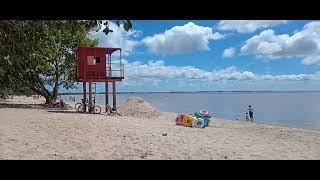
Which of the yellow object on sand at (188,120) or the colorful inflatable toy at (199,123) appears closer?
the colorful inflatable toy at (199,123)

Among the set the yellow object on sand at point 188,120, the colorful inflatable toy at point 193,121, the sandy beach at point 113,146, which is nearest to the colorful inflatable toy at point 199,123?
the colorful inflatable toy at point 193,121

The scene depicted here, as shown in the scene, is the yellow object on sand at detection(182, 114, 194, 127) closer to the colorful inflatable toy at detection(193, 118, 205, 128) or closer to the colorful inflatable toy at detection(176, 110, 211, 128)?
the colorful inflatable toy at detection(176, 110, 211, 128)

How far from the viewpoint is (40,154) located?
988cm

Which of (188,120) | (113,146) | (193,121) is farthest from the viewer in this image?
(188,120)

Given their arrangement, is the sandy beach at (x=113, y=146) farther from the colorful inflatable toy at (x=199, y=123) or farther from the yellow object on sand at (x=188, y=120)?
the yellow object on sand at (x=188, y=120)

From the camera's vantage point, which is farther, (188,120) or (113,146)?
(188,120)

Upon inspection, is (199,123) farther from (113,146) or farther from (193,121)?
(113,146)

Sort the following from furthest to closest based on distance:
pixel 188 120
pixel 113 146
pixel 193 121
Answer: pixel 188 120 → pixel 193 121 → pixel 113 146

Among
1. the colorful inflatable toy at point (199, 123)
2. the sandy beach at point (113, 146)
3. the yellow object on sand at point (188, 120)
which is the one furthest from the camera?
the yellow object on sand at point (188, 120)

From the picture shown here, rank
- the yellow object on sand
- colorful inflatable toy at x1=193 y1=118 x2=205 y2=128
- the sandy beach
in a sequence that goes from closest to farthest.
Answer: the sandy beach < colorful inflatable toy at x1=193 y1=118 x2=205 y2=128 < the yellow object on sand

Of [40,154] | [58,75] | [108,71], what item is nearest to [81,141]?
[40,154]

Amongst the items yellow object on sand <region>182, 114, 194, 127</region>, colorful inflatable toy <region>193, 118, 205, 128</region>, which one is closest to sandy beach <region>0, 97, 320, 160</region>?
colorful inflatable toy <region>193, 118, 205, 128</region>

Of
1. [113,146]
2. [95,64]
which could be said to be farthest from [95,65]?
[113,146]
